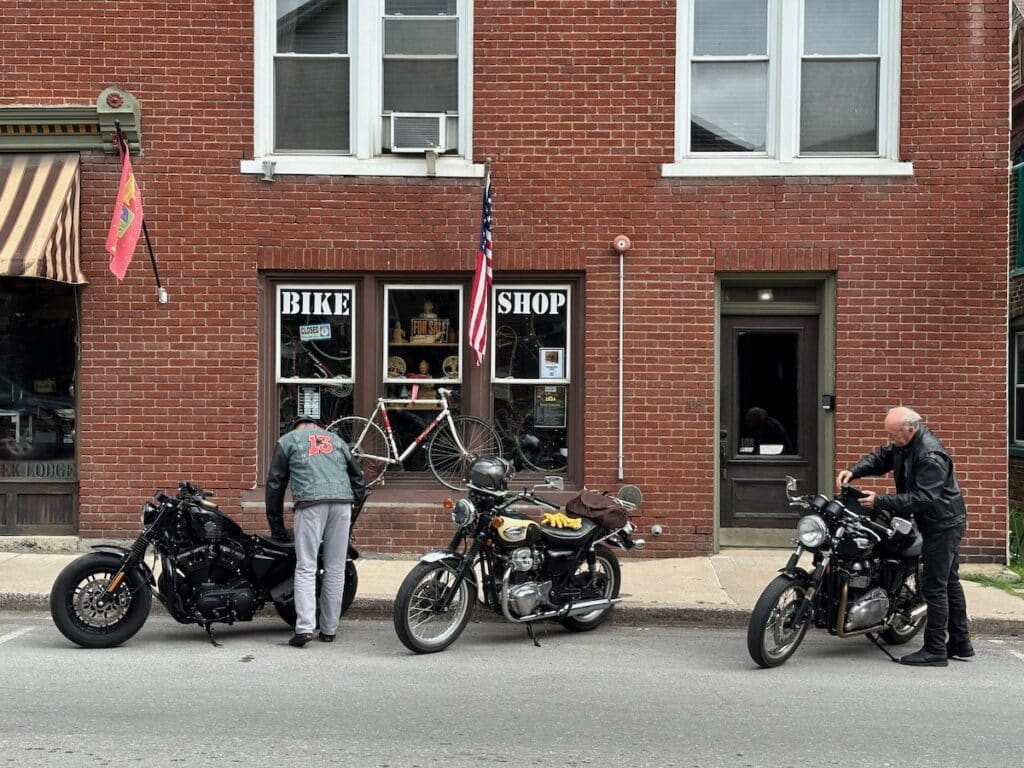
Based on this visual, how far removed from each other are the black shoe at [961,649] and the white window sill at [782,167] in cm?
485

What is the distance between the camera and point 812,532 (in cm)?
704

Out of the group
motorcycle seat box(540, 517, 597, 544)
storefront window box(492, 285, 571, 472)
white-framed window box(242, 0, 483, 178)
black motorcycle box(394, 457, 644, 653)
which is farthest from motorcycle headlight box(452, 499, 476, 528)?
white-framed window box(242, 0, 483, 178)

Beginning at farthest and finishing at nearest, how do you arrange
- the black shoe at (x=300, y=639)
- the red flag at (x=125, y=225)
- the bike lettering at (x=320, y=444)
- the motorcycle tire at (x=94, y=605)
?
the red flag at (x=125, y=225), the bike lettering at (x=320, y=444), the black shoe at (x=300, y=639), the motorcycle tire at (x=94, y=605)

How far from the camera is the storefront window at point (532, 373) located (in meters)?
10.8

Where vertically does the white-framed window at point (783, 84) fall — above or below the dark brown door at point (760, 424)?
above

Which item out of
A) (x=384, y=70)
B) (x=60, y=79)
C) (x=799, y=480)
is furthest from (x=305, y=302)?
(x=799, y=480)

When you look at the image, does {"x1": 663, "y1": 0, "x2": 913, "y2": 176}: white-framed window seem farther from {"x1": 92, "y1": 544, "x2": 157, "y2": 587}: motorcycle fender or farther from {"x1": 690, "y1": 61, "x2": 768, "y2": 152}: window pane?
{"x1": 92, "y1": 544, "x2": 157, "y2": 587}: motorcycle fender

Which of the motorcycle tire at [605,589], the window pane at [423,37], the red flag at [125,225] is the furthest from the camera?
the window pane at [423,37]

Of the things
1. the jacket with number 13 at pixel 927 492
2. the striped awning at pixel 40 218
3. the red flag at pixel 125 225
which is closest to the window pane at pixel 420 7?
the red flag at pixel 125 225

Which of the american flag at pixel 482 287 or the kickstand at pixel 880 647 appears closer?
the kickstand at pixel 880 647

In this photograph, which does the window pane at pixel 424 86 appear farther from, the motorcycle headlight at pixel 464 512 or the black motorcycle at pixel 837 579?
the black motorcycle at pixel 837 579

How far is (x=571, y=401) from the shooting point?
35.6 ft

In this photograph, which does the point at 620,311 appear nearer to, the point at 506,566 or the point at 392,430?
the point at 392,430

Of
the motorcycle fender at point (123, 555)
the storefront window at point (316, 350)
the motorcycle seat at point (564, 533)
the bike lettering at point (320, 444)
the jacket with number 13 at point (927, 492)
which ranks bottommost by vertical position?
the motorcycle fender at point (123, 555)
